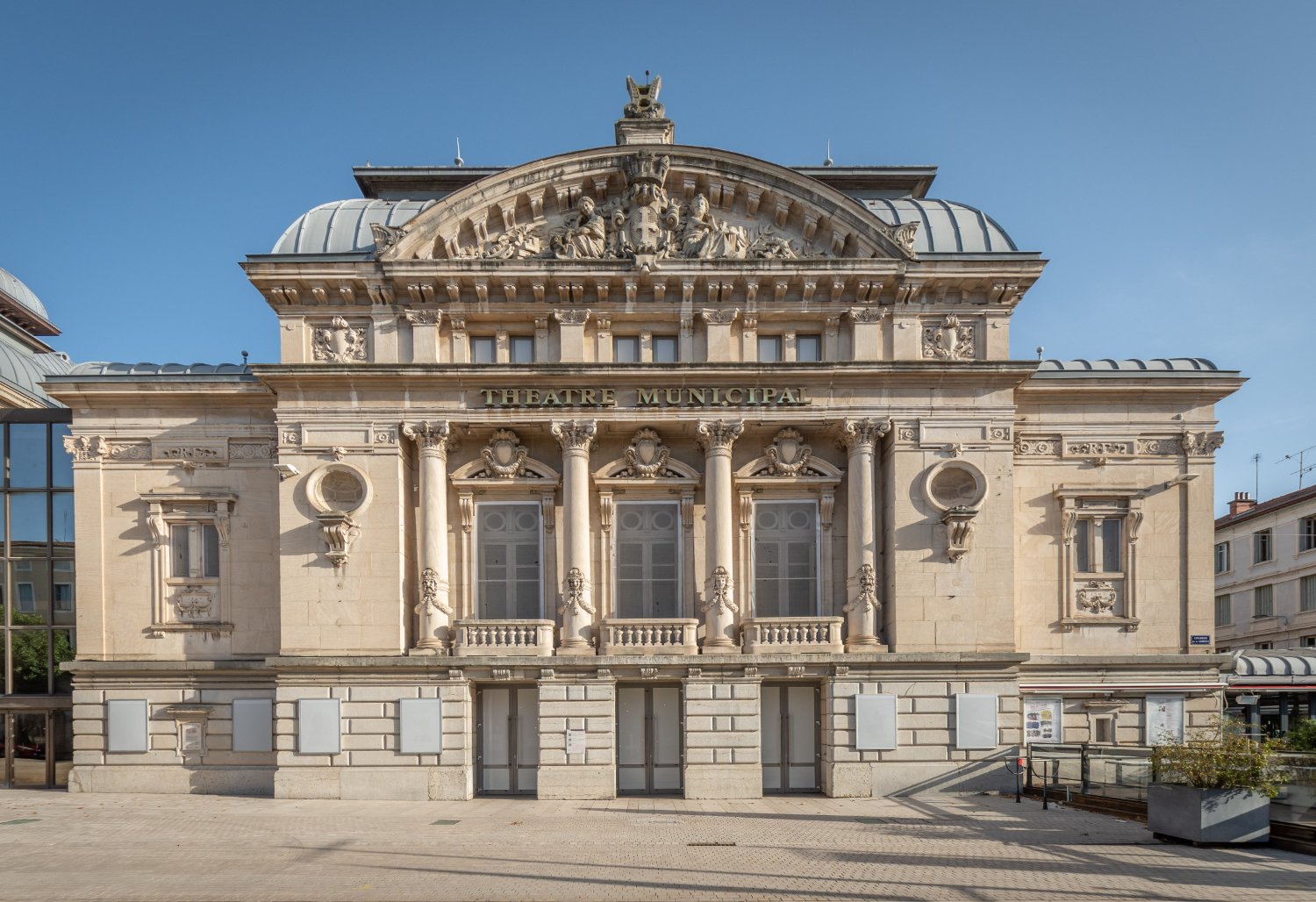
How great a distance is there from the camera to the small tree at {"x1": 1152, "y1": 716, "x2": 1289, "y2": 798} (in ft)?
58.3

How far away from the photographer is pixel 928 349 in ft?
91.6

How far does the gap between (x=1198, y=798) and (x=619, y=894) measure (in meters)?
11.3

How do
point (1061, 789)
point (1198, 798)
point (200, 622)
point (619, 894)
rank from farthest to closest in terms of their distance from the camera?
point (200, 622)
point (1061, 789)
point (1198, 798)
point (619, 894)

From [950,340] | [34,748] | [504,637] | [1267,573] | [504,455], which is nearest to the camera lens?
[504,637]

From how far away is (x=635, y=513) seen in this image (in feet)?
93.6

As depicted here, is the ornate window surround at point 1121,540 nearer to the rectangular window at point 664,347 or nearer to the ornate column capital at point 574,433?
the rectangular window at point 664,347

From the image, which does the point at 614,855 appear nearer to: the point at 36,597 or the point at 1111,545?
the point at 1111,545

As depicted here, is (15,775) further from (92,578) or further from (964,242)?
(964,242)

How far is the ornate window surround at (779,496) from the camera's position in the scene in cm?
2806

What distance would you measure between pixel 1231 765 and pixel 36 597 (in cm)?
3296

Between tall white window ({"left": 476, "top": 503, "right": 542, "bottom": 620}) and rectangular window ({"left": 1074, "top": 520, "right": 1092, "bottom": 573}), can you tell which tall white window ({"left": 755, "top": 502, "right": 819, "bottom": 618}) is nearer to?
tall white window ({"left": 476, "top": 503, "right": 542, "bottom": 620})

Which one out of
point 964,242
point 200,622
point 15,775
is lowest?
point 15,775

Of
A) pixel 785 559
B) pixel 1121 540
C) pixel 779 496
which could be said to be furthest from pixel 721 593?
pixel 1121 540

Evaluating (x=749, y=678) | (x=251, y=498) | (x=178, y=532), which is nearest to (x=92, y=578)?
(x=178, y=532)
